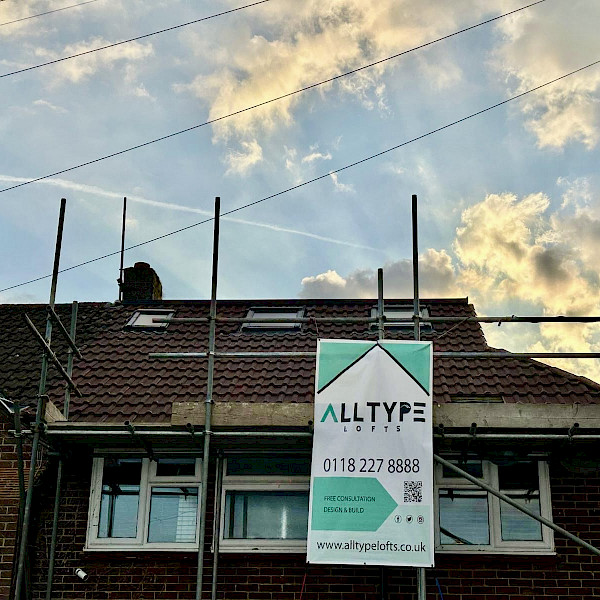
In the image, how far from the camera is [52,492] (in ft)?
37.3

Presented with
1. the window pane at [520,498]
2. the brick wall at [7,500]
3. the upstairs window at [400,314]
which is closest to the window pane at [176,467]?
the brick wall at [7,500]

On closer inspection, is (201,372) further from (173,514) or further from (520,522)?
(520,522)

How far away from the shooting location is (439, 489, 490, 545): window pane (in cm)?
1094

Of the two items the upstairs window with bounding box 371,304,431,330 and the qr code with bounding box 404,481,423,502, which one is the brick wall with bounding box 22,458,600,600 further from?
the upstairs window with bounding box 371,304,431,330

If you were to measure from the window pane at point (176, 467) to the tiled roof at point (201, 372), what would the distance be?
54 cm

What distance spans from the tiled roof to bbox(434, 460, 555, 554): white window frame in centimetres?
100

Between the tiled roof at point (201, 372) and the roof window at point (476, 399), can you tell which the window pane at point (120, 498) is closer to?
the tiled roof at point (201, 372)

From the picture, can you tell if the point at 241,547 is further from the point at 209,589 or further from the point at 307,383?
the point at 307,383

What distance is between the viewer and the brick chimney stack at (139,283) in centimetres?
1784

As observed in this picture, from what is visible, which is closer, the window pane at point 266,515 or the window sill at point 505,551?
the window sill at point 505,551

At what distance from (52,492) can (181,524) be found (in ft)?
5.55

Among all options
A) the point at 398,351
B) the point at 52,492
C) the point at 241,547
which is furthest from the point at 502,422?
the point at 52,492

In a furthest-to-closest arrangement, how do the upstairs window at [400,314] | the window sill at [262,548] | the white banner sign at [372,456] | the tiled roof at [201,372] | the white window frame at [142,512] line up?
the upstairs window at [400,314], the tiled roof at [201,372], the white window frame at [142,512], the window sill at [262,548], the white banner sign at [372,456]

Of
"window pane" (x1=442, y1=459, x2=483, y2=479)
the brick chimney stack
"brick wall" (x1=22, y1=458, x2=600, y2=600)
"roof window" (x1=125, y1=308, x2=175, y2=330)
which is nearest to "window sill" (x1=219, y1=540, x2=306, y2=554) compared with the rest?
"brick wall" (x1=22, y1=458, x2=600, y2=600)
